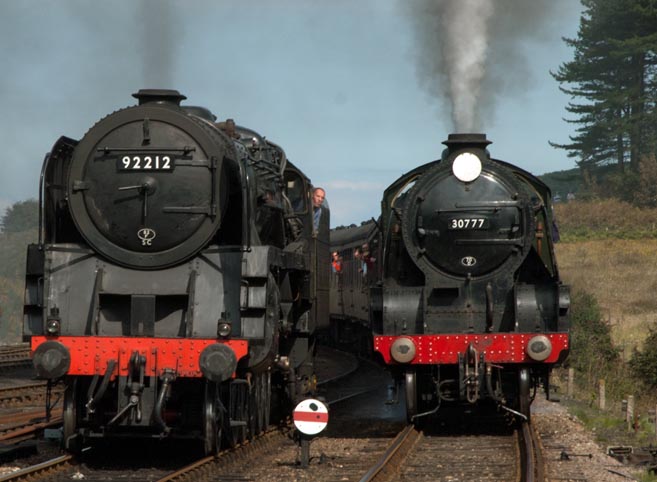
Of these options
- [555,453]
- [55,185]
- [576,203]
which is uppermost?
[576,203]

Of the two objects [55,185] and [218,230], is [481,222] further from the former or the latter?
[55,185]

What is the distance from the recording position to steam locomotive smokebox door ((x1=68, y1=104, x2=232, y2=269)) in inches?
348

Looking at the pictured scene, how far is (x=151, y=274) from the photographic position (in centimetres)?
900

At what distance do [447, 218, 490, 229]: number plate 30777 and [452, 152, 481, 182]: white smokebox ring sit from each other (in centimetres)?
44

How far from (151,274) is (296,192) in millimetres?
3388

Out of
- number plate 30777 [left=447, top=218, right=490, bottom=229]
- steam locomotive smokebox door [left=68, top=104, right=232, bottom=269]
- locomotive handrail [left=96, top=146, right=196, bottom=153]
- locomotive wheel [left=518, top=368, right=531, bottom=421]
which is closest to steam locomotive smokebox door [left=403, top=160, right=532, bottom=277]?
number plate 30777 [left=447, top=218, right=490, bottom=229]

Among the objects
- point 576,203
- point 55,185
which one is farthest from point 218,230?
point 576,203

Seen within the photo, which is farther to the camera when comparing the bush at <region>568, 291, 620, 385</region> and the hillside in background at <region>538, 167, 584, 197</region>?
the hillside in background at <region>538, 167, 584, 197</region>

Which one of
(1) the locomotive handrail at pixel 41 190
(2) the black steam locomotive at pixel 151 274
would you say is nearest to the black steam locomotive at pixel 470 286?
(2) the black steam locomotive at pixel 151 274

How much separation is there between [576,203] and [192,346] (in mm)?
45669

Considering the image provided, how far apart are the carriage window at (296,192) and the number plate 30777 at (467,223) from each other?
1970 mm

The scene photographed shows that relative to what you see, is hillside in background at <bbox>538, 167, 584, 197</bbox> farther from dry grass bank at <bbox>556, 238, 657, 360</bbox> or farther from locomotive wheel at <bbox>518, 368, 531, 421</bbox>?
locomotive wheel at <bbox>518, 368, 531, 421</bbox>

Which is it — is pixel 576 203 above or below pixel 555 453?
above

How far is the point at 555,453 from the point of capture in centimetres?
990
